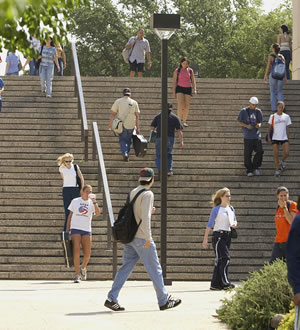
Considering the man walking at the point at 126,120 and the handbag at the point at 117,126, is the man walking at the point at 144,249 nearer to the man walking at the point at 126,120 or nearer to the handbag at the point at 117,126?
the handbag at the point at 117,126

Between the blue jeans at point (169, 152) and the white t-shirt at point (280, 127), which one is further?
the white t-shirt at point (280, 127)

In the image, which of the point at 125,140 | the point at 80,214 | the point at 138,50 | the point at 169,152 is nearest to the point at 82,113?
the point at 125,140

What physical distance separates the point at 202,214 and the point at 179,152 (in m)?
3.00

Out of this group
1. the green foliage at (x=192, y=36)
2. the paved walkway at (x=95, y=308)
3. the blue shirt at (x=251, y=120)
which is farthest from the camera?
the green foliage at (x=192, y=36)

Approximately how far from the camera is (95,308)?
12.0m

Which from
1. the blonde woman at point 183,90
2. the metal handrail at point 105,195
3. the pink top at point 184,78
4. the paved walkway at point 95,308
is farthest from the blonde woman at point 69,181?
the pink top at point 184,78

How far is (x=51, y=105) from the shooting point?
23047mm

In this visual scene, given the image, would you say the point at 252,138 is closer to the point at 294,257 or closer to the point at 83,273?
the point at 83,273

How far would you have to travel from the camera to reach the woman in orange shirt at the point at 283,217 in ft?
45.7

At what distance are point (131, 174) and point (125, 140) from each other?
1147 mm

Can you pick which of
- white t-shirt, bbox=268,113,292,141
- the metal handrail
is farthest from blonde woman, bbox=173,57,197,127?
the metal handrail

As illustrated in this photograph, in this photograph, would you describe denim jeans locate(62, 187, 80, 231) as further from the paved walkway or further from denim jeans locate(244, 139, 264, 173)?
denim jeans locate(244, 139, 264, 173)

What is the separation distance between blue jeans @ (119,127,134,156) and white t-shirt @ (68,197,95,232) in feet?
15.8

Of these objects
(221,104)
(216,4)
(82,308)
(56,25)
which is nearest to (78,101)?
(221,104)
